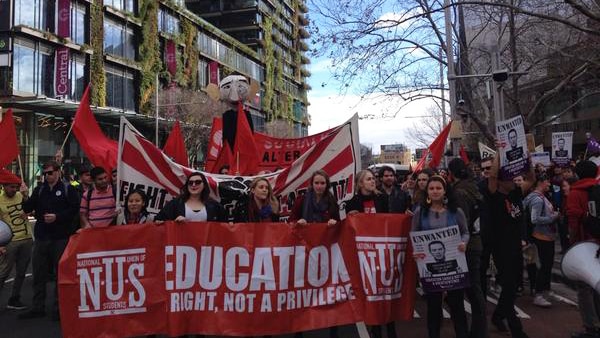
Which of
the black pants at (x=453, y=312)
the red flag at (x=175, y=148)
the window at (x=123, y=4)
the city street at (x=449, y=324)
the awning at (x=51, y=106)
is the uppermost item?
the window at (x=123, y=4)

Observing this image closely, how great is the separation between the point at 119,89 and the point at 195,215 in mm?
36769

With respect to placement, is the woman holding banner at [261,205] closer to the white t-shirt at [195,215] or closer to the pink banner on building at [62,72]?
the white t-shirt at [195,215]

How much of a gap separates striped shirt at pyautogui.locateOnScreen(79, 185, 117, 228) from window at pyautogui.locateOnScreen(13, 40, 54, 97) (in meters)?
26.0

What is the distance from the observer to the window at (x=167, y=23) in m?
45.2

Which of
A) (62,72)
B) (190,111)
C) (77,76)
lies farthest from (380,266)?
(190,111)

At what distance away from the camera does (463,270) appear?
5.00 m

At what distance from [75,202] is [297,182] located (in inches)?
117

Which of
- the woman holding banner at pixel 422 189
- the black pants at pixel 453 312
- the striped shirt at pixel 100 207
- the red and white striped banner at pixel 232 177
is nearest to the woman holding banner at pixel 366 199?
the woman holding banner at pixel 422 189

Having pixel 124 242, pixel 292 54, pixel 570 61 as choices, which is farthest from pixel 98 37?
pixel 292 54

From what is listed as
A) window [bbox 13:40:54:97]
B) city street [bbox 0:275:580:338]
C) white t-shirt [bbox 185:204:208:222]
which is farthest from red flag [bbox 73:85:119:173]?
window [bbox 13:40:54:97]

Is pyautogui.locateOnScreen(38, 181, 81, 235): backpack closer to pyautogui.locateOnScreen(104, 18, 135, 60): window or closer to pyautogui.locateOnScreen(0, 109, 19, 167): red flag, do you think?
pyautogui.locateOnScreen(0, 109, 19, 167): red flag

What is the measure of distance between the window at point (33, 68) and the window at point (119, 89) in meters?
6.12

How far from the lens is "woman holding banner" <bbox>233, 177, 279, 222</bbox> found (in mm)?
5723

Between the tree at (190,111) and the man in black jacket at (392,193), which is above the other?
→ the tree at (190,111)
